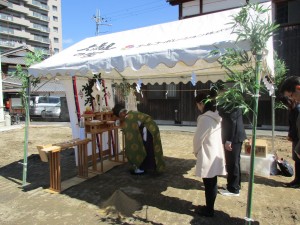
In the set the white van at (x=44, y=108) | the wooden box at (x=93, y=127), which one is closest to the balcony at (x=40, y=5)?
the white van at (x=44, y=108)

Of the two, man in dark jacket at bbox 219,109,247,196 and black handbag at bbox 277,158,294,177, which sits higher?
man in dark jacket at bbox 219,109,247,196

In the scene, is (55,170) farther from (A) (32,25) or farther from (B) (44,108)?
(A) (32,25)

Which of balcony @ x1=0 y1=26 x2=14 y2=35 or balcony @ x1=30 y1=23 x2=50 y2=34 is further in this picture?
balcony @ x1=30 y1=23 x2=50 y2=34

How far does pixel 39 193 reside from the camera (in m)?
4.76

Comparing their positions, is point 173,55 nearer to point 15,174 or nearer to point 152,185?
point 152,185

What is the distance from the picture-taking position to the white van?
19.5 metres

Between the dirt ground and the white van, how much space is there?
1349 centimetres

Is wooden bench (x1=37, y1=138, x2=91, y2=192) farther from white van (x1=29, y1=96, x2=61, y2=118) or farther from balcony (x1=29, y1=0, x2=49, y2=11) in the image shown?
balcony (x1=29, y1=0, x2=49, y2=11)

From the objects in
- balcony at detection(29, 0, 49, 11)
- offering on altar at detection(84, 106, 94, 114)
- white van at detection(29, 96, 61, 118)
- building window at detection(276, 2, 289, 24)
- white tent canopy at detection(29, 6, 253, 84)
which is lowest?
white van at detection(29, 96, 61, 118)

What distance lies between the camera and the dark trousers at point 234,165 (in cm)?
421

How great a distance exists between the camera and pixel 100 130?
5.79 m

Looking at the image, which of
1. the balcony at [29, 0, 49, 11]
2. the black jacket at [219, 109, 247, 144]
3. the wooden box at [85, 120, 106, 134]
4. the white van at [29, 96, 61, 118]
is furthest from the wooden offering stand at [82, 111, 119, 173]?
the balcony at [29, 0, 49, 11]

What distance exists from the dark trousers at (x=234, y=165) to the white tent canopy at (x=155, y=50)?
1526mm

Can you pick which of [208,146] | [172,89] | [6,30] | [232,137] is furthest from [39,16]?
[208,146]
